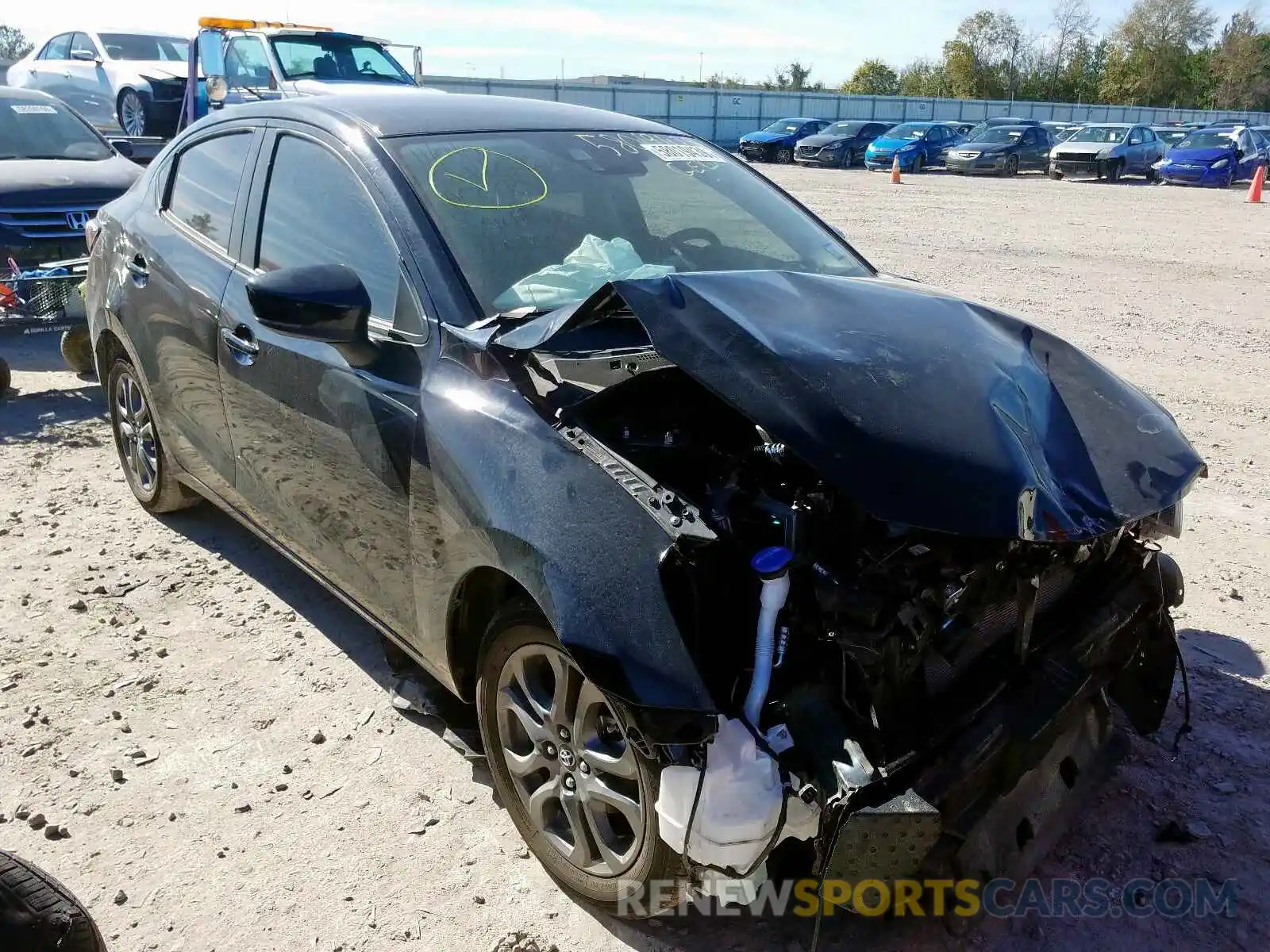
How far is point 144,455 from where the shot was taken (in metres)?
4.70

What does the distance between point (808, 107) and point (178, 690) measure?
4682 centimetres

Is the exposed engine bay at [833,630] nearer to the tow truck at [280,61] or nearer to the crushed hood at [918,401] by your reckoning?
the crushed hood at [918,401]

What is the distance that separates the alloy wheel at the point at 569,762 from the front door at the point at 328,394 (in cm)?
49

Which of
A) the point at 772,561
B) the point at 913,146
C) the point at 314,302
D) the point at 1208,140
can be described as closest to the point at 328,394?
the point at 314,302

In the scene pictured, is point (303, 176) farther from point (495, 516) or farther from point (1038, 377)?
point (1038, 377)

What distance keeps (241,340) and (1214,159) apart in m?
28.5

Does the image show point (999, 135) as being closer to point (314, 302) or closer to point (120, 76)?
point (120, 76)

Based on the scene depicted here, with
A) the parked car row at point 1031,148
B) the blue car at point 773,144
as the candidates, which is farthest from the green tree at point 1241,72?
the blue car at point 773,144

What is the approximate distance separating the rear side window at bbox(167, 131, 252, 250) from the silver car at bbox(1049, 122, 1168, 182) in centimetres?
2756

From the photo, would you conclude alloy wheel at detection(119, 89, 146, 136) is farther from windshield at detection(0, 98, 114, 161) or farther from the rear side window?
the rear side window

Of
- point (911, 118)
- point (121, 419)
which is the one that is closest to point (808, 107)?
point (911, 118)

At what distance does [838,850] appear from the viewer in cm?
202

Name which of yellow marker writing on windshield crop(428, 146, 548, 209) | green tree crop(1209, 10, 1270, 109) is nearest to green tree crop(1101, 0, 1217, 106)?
green tree crop(1209, 10, 1270, 109)

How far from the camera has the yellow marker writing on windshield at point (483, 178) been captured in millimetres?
3102
